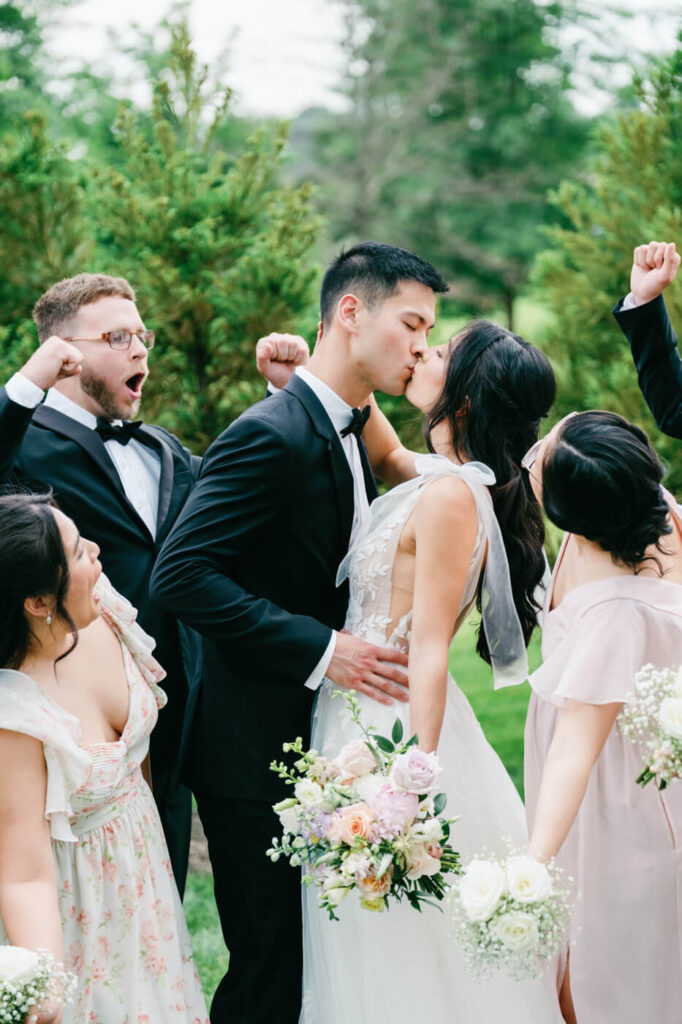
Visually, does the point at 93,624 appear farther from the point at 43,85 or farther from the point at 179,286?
the point at 43,85

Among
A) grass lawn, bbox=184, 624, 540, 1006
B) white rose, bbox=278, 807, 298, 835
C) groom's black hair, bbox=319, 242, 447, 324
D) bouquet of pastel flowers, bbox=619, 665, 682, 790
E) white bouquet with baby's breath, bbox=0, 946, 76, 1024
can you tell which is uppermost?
groom's black hair, bbox=319, 242, 447, 324

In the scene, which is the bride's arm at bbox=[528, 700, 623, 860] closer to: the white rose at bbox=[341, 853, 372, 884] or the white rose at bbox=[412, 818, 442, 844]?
the white rose at bbox=[412, 818, 442, 844]

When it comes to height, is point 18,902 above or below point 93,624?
below

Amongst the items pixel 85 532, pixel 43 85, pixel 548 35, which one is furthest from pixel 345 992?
pixel 548 35

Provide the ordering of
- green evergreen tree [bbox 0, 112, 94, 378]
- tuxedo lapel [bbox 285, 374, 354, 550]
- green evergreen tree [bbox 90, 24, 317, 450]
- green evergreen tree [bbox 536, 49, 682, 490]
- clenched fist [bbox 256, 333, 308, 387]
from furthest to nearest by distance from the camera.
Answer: green evergreen tree [bbox 536, 49, 682, 490], green evergreen tree [bbox 0, 112, 94, 378], green evergreen tree [bbox 90, 24, 317, 450], clenched fist [bbox 256, 333, 308, 387], tuxedo lapel [bbox 285, 374, 354, 550]

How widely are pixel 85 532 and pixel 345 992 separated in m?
1.75

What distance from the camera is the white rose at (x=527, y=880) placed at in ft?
7.43

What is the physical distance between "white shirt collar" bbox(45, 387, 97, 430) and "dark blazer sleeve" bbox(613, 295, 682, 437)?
6.20ft

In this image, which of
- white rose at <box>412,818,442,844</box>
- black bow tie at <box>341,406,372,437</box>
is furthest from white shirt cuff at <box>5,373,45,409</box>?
white rose at <box>412,818,442,844</box>

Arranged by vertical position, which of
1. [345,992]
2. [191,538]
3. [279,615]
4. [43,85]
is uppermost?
[43,85]

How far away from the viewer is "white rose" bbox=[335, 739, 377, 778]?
8.28 ft

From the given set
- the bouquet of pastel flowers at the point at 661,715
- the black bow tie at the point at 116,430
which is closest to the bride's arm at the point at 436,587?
the bouquet of pastel flowers at the point at 661,715

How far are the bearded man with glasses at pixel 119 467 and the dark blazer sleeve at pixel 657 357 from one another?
1147 millimetres

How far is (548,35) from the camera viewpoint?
23000 millimetres
